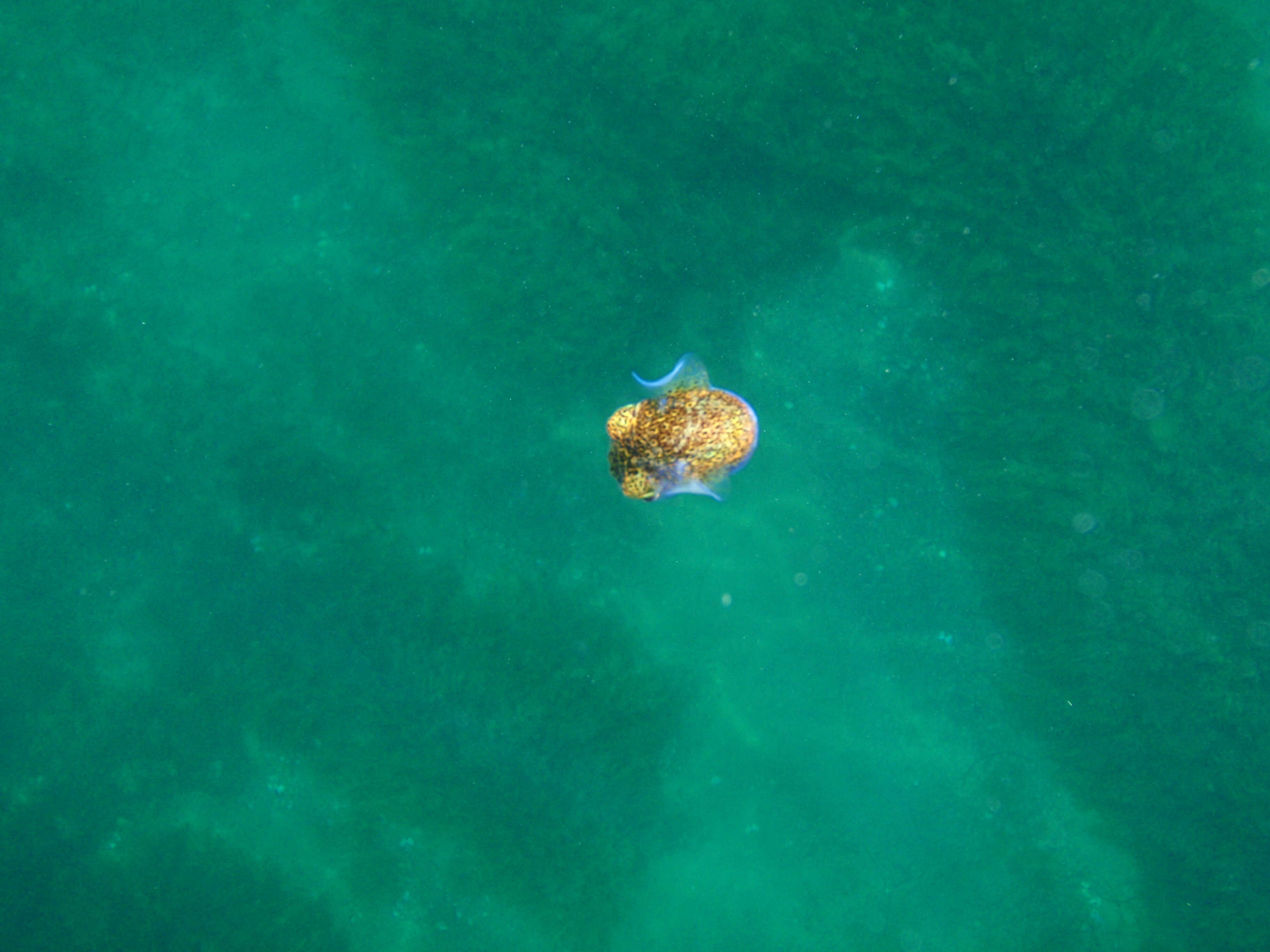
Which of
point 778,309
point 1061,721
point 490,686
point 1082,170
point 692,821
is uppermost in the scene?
point 1082,170

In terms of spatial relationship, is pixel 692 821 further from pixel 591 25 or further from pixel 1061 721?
pixel 591 25

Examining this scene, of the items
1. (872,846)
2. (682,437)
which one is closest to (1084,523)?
(872,846)

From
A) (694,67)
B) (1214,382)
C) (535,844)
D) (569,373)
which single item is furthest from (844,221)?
(535,844)

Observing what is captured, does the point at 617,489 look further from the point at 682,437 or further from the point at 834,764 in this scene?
the point at 834,764

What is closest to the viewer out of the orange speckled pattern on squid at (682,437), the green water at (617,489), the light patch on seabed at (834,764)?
the orange speckled pattern on squid at (682,437)

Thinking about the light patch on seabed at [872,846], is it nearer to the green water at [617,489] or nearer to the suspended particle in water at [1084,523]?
the green water at [617,489]

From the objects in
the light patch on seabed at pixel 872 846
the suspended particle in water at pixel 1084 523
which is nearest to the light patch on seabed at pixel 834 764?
the light patch on seabed at pixel 872 846
